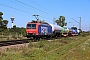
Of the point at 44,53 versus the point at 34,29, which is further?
the point at 34,29

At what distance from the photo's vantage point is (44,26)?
132ft

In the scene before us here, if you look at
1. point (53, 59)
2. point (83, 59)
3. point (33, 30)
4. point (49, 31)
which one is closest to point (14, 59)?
point (53, 59)

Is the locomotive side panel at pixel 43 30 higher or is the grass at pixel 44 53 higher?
the locomotive side panel at pixel 43 30

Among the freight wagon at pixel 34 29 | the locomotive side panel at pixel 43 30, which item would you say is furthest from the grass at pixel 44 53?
the locomotive side panel at pixel 43 30

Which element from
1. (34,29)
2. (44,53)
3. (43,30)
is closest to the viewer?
(44,53)

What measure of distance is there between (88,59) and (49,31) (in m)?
30.9

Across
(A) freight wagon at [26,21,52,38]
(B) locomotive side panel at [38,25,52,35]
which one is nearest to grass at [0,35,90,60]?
(A) freight wagon at [26,21,52,38]

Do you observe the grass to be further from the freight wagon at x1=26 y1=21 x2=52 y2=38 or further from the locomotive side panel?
the locomotive side panel

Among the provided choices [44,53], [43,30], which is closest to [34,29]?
[43,30]

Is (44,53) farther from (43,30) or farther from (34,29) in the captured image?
(43,30)

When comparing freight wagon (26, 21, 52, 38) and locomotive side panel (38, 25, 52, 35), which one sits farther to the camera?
locomotive side panel (38, 25, 52, 35)

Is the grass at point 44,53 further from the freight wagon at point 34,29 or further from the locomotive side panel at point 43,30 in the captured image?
the locomotive side panel at point 43,30

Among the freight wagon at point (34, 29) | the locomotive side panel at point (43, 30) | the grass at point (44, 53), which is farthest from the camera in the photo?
the locomotive side panel at point (43, 30)

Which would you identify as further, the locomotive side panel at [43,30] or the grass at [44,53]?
the locomotive side panel at [43,30]
